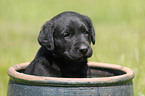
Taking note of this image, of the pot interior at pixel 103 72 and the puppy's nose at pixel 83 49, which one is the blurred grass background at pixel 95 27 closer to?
the pot interior at pixel 103 72

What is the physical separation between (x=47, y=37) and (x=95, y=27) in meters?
5.85

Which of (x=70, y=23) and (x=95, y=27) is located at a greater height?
(x=70, y=23)

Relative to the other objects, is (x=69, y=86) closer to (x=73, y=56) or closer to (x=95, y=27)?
(x=73, y=56)

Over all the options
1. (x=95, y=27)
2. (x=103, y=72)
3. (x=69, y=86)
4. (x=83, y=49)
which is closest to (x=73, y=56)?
(x=83, y=49)

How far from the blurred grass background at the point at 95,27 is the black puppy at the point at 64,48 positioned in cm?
124

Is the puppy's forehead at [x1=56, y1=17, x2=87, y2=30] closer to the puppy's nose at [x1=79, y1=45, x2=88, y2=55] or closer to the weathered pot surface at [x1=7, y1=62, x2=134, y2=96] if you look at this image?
the puppy's nose at [x1=79, y1=45, x2=88, y2=55]

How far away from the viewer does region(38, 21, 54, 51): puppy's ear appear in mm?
3320

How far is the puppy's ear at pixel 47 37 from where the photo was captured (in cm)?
332

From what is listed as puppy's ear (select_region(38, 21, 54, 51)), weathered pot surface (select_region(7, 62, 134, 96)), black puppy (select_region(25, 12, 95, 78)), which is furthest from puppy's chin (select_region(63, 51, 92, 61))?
weathered pot surface (select_region(7, 62, 134, 96))

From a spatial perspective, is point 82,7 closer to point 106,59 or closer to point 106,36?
point 106,36

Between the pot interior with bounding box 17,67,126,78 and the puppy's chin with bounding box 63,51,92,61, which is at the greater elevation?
the puppy's chin with bounding box 63,51,92,61

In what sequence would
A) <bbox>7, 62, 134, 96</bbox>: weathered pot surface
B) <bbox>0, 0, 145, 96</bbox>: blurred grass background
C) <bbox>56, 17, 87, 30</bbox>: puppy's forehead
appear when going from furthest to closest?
<bbox>0, 0, 145, 96</bbox>: blurred grass background, <bbox>56, 17, 87, 30</bbox>: puppy's forehead, <bbox>7, 62, 134, 96</bbox>: weathered pot surface

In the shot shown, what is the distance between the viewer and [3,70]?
491 centimetres

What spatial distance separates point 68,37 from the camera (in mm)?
3266
